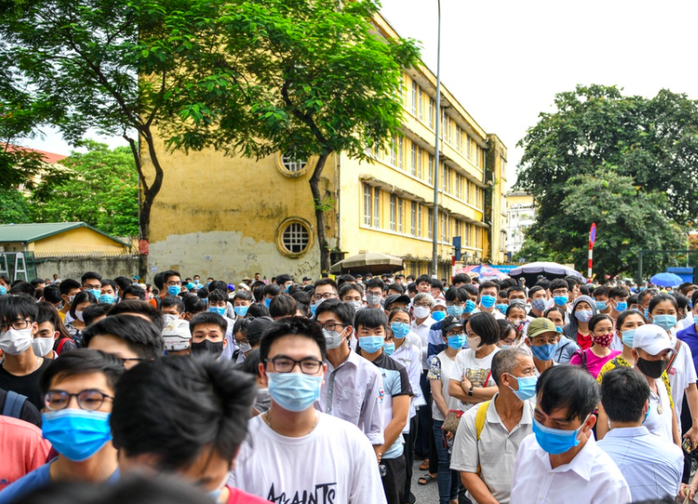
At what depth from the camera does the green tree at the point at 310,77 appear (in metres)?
18.7

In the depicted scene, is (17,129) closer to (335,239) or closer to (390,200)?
(335,239)

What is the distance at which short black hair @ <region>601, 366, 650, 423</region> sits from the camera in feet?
11.5

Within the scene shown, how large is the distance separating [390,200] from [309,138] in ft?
40.0

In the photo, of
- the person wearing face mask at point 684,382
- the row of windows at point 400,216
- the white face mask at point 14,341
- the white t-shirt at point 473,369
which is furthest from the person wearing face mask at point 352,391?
the row of windows at point 400,216

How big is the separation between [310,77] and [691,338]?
15506 mm

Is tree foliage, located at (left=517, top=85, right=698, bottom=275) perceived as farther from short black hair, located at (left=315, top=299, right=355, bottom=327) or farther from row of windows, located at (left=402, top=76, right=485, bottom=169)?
short black hair, located at (left=315, top=299, right=355, bottom=327)

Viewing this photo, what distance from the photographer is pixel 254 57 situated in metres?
20.8

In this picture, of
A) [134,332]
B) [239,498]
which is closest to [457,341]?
[134,332]

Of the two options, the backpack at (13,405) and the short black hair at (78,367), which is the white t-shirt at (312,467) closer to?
the short black hair at (78,367)

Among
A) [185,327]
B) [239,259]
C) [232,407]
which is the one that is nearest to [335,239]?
[239,259]

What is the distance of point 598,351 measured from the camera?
5.73 meters

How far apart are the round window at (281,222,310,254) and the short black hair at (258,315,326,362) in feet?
78.2

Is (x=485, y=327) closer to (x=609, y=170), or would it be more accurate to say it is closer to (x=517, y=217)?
(x=609, y=170)

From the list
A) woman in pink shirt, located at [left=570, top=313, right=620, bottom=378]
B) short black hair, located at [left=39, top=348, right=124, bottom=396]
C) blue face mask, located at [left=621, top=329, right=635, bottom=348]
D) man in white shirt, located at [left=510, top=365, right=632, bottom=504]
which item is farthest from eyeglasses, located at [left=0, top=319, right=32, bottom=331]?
blue face mask, located at [left=621, top=329, right=635, bottom=348]
